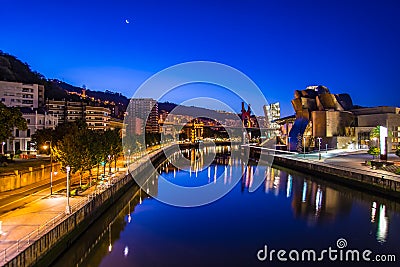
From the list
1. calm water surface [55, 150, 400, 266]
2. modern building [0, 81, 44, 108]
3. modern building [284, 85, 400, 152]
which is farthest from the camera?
modern building [0, 81, 44, 108]

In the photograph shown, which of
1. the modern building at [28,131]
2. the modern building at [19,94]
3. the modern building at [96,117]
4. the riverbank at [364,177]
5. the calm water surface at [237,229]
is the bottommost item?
the calm water surface at [237,229]

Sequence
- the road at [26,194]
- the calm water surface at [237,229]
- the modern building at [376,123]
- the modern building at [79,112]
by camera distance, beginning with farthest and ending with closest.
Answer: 1. the modern building at [79,112]
2. the modern building at [376,123]
3. the road at [26,194]
4. the calm water surface at [237,229]

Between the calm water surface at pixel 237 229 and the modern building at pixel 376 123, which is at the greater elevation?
the modern building at pixel 376 123

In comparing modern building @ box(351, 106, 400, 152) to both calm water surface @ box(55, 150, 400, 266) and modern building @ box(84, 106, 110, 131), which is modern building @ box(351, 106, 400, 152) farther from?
modern building @ box(84, 106, 110, 131)

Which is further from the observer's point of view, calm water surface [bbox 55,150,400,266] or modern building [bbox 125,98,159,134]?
modern building [bbox 125,98,159,134]

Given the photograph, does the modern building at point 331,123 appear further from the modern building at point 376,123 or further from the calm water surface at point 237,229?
the calm water surface at point 237,229

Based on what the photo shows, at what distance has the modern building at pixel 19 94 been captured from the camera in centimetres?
5938

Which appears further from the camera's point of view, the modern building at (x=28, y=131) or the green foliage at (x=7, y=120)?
the modern building at (x=28, y=131)

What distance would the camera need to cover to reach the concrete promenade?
9.23 meters

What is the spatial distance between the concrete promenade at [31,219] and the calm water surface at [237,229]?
4.28ft

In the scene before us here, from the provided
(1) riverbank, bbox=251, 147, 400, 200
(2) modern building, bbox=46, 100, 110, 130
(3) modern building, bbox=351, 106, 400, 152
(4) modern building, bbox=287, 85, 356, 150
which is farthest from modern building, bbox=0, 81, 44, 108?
(3) modern building, bbox=351, 106, 400, 152

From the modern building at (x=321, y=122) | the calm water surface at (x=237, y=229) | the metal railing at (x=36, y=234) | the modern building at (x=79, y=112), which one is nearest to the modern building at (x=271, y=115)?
the modern building at (x=321, y=122)

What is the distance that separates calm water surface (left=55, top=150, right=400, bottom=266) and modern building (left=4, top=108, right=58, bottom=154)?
2346 cm

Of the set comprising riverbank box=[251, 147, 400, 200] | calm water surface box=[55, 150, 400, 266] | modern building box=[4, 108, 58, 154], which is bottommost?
calm water surface box=[55, 150, 400, 266]
